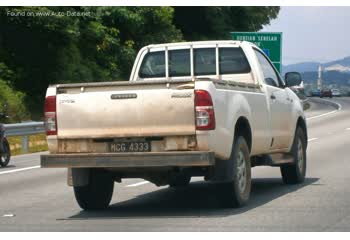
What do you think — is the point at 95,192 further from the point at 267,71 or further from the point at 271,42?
the point at 271,42

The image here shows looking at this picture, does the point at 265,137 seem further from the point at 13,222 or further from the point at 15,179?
the point at 15,179

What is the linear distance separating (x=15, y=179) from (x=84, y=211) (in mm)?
5033

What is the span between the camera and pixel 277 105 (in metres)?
13.5

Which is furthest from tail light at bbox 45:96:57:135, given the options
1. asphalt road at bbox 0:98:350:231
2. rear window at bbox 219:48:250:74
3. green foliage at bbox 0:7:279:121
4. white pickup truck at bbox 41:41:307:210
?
green foliage at bbox 0:7:279:121

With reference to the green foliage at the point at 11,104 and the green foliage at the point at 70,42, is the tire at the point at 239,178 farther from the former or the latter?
the green foliage at the point at 70,42

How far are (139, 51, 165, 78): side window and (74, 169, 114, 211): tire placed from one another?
2023mm

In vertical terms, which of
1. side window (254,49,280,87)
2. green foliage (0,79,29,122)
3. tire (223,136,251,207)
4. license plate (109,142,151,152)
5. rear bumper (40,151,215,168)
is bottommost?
green foliage (0,79,29,122)

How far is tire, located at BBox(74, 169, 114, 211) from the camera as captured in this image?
11.8 metres

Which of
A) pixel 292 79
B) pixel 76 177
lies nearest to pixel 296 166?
pixel 292 79

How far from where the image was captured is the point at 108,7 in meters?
41.8

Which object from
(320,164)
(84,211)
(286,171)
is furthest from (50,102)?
(320,164)

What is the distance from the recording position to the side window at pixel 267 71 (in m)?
13.6

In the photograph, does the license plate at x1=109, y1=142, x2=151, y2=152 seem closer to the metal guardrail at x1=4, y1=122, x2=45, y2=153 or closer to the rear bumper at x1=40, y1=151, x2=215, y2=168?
the rear bumper at x1=40, y1=151, x2=215, y2=168

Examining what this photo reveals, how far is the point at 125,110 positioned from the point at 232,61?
2.93 m
